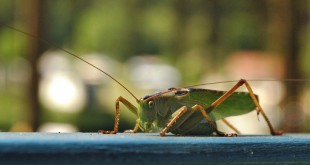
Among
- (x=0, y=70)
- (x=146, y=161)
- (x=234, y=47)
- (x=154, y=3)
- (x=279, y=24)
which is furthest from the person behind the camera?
(x=234, y=47)

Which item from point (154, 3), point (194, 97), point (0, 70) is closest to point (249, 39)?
point (154, 3)

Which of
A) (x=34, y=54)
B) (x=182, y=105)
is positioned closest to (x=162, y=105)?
(x=182, y=105)

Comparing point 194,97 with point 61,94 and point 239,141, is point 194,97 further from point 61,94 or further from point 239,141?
point 61,94

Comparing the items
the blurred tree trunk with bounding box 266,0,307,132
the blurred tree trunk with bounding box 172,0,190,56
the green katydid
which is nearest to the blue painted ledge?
the green katydid

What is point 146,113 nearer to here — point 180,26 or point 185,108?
point 185,108

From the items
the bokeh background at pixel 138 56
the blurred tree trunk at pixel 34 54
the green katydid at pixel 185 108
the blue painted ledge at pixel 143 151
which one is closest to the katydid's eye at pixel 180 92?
the green katydid at pixel 185 108

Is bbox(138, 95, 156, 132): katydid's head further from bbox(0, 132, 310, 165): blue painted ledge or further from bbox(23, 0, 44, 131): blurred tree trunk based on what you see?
bbox(23, 0, 44, 131): blurred tree trunk

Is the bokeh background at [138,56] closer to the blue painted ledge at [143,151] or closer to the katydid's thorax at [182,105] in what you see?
the katydid's thorax at [182,105]
